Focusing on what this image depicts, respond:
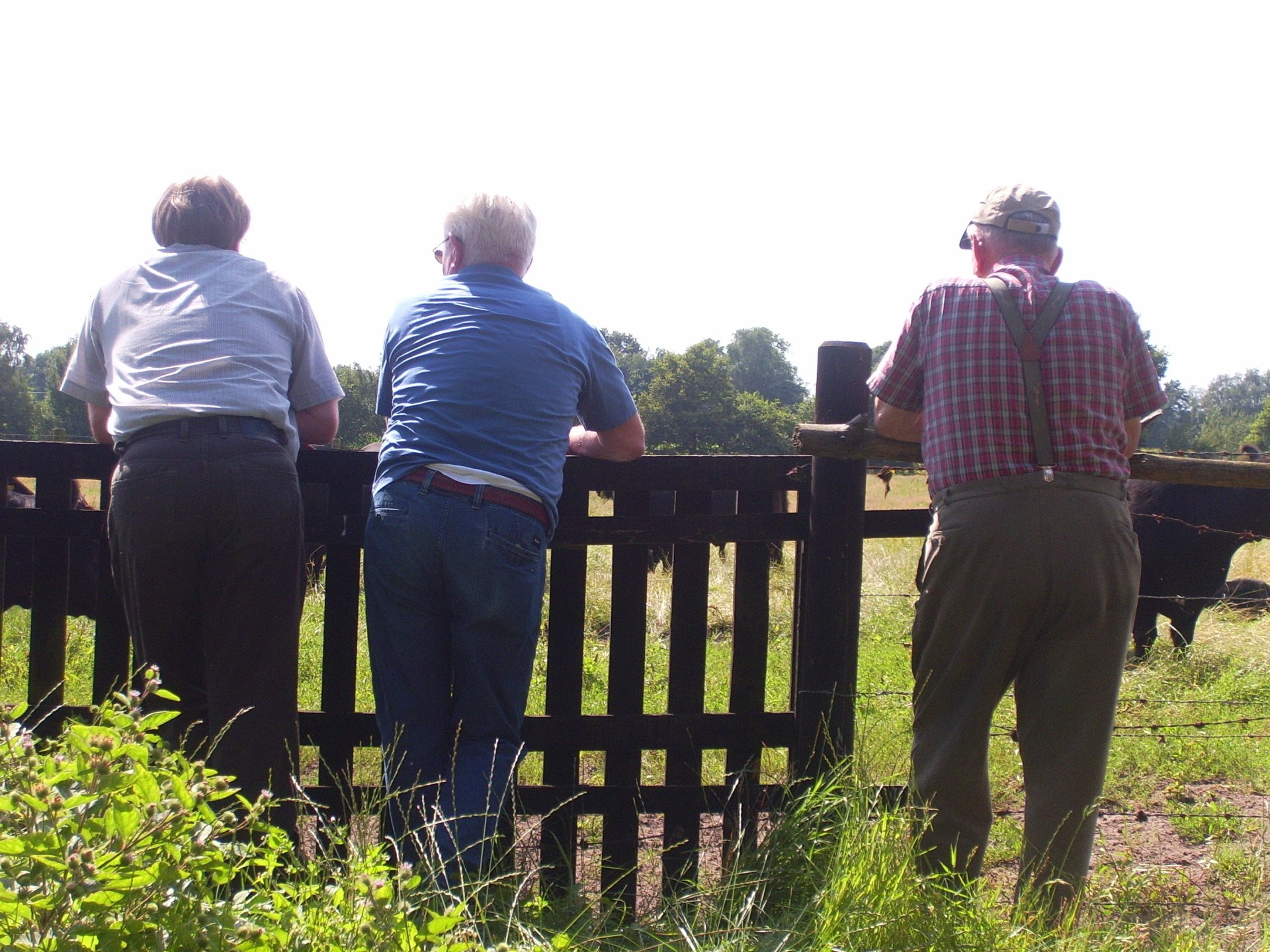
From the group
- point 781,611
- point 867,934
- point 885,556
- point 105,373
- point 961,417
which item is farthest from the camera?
point 885,556

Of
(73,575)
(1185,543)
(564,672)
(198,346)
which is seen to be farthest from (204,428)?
(1185,543)

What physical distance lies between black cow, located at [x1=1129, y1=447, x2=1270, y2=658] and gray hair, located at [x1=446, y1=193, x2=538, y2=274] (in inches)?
225

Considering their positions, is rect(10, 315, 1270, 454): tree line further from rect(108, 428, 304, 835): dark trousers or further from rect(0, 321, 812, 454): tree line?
rect(108, 428, 304, 835): dark trousers

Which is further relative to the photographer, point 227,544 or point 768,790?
point 768,790

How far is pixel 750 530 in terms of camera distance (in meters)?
3.13

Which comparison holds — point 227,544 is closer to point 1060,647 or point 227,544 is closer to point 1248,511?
point 1060,647

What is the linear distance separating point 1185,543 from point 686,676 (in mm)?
5566

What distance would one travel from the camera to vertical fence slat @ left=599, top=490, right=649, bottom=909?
3.13 meters

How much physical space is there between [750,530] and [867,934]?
1185 mm

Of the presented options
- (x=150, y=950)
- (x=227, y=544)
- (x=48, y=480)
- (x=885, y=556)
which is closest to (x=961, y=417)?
(x=227, y=544)

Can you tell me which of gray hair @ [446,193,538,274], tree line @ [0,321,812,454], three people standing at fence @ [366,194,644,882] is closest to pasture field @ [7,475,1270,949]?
three people standing at fence @ [366,194,644,882]

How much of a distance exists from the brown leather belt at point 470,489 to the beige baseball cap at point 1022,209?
4.84 ft

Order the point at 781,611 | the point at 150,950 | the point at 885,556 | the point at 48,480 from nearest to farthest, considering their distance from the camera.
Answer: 1. the point at 150,950
2. the point at 48,480
3. the point at 781,611
4. the point at 885,556

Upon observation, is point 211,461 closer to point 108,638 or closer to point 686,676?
point 108,638
